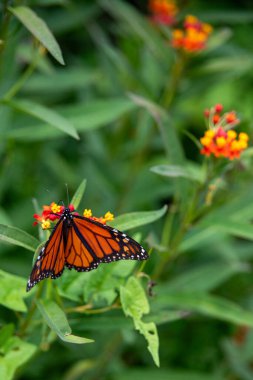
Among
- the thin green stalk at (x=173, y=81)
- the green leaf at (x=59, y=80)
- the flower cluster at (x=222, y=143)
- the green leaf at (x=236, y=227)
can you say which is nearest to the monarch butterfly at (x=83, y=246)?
the flower cluster at (x=222, y=143)

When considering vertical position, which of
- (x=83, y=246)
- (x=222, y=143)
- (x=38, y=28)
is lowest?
(x=83, y=246)

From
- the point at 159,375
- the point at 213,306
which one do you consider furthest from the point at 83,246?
the point at 159,375

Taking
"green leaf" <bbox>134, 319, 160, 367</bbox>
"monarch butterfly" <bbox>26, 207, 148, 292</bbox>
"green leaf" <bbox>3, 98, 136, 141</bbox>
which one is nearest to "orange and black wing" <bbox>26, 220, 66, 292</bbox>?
"monarch butterfly" <bbox>26, 207, 148, 292</bbox>

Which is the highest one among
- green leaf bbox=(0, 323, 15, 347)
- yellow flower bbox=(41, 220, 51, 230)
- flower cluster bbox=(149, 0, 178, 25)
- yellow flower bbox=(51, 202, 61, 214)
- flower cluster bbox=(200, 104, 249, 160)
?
flower cluster bbox=(200, 104, 249, 160)

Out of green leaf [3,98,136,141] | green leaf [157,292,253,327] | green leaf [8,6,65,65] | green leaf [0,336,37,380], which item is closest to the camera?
green leaf [0,336,37,380]

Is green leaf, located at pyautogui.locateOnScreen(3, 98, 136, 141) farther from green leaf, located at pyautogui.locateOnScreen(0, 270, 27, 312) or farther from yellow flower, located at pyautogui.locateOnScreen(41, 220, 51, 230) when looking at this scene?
yellow flower, located at pyautogui.locateOnScreen(41, 220, 51, 230)

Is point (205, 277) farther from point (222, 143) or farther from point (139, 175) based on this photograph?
point (222, 143)

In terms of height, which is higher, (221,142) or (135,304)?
(221,142)
